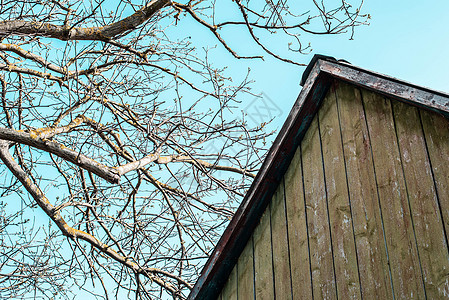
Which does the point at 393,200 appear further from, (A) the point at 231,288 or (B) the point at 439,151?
(A) the point at 231,288

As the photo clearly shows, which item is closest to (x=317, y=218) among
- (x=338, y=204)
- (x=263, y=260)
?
(x=338, y=204)

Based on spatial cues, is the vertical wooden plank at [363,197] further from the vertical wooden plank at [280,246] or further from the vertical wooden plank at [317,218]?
the vertical wooden plank at [280,246]

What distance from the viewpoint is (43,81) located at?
6.44 meters

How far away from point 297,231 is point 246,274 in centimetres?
62

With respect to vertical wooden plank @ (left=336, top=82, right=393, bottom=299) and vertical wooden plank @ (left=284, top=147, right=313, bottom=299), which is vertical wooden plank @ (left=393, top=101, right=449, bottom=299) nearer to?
vertical wooden plank @ (left=336, top=82, right=393, bottom=299)

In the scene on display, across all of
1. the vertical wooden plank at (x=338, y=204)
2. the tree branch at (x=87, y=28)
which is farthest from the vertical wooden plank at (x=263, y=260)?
the tree branch at (x=87, y=28)

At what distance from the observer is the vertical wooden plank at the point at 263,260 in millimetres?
3742

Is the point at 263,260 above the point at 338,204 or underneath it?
underneath

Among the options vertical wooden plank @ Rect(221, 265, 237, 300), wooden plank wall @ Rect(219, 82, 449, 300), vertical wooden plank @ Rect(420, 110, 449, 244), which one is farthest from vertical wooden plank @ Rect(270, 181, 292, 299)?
vertical wooden plank @ Rect(420, 110, 449, 244)

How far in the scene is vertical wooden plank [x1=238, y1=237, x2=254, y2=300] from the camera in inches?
153

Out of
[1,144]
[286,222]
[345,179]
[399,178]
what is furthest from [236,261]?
[1,144]

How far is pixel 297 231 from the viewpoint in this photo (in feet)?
12.1

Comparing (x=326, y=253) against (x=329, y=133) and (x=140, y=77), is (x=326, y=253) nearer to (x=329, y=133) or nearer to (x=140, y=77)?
(x=329, y=133)

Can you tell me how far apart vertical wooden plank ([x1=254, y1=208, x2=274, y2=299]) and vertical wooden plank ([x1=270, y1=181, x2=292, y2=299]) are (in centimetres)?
5
